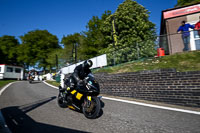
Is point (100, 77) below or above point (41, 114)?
above

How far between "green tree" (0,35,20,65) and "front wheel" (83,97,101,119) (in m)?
48.9

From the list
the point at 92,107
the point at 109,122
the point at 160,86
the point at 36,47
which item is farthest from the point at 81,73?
the point at 36,47

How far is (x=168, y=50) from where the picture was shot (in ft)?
32.6

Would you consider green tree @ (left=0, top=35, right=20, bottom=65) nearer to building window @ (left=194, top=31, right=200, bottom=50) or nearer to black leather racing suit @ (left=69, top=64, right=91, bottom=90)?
black leather racing suit @ (left=69, top=64, right=91, bottom=90)

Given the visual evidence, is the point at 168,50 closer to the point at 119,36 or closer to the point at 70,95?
the point at 70,95

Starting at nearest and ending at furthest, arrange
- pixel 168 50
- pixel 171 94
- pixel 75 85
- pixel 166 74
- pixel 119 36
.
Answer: pixel 75 85
pixel 171 94
pixel 166 74
pixel 168 50
pixel 119 36

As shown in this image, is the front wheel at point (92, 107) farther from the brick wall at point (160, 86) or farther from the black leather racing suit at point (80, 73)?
the brick wall at point (160, 86)

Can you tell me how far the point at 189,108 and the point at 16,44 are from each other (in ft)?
185

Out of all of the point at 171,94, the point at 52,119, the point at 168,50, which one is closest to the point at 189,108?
the point at 171,94

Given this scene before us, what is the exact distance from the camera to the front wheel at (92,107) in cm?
340

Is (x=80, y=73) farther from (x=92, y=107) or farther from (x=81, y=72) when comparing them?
(x=92, y=107)

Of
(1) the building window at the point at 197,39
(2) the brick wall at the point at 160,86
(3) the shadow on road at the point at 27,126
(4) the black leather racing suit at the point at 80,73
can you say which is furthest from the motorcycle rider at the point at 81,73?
(1) the building window at the point at 197,39

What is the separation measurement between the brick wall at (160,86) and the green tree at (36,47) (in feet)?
124

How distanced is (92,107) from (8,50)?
51741 mm
